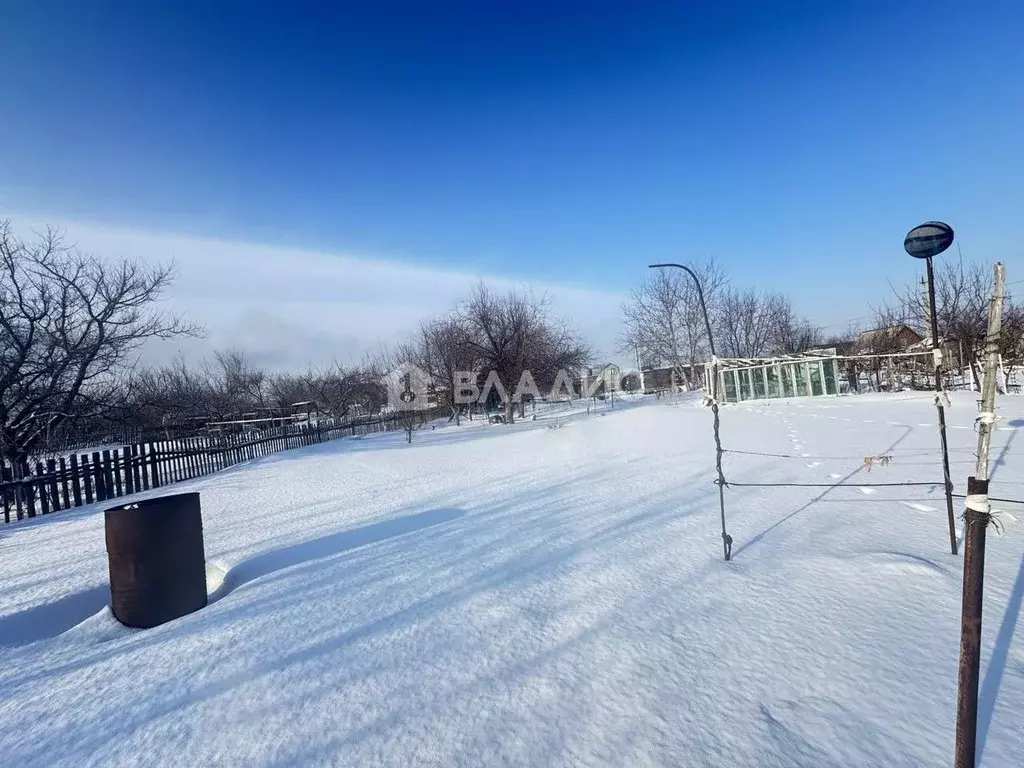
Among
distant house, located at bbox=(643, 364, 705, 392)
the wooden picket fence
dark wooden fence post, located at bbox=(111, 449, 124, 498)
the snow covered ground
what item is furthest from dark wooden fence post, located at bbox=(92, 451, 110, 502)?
distant house, located at bbox=(643, 364, 705, 392)

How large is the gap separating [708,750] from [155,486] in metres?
12.9

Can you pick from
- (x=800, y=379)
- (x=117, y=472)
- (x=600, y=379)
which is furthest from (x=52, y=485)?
(x=600, y=379)

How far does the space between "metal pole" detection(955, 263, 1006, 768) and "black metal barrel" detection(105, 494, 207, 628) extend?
14.5ft

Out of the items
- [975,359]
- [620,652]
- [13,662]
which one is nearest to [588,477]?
[620,652]

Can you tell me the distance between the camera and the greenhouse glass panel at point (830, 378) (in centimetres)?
2686

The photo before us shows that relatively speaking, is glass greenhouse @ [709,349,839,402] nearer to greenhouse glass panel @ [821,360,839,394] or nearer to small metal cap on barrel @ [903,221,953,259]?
greenhouse glass panel @ [821,360,839,394]

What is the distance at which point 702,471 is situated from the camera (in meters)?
7.57

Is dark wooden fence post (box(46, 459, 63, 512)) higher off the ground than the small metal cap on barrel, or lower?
lower

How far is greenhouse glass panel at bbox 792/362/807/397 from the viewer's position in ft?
91.4

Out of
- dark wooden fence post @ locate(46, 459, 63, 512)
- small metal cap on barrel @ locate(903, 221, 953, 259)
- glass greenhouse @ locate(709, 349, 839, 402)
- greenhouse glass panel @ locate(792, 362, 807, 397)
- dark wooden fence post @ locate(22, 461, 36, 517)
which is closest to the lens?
small metal cap on barrel @ locate(903, 221, 953, 259)

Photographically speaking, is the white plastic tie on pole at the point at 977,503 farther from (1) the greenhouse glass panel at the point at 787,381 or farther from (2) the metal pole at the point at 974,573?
(1) the greenhouse glass panel at the point at 787,381

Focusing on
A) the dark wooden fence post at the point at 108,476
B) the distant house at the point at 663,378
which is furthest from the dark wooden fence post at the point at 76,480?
the distant house at the point at 663,378

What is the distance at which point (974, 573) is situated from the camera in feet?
4.84

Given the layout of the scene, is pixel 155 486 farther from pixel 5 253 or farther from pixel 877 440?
pixel 877 440
